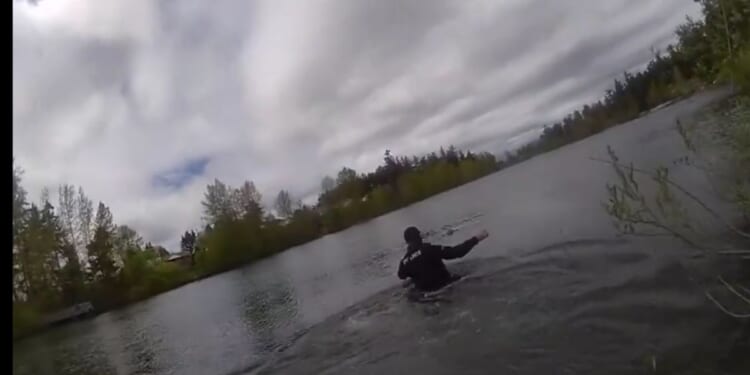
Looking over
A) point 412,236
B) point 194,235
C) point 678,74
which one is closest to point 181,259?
point 194,235

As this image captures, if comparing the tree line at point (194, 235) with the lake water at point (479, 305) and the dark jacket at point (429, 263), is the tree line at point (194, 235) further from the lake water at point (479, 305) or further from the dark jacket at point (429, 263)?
the dark jacket at point (429, 263)

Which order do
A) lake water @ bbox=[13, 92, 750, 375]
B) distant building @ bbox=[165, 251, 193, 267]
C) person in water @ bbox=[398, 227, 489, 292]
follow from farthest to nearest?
person in water @ bbox=[398, 227, 489, 292]
lake water @ bbox=[13, 92, 750, 375]
distant building @ bbox=[165, 251, 193, 267]

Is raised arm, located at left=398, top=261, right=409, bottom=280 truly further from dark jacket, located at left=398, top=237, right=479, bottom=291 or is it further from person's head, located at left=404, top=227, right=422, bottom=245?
person's head, located at left=404, top=227, right=422, bottom=245

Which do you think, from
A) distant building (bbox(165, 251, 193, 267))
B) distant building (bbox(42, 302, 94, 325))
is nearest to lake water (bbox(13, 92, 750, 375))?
distant building (bbox(42, 302, 94, 325))

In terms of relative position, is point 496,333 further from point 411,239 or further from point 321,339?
point 321,339

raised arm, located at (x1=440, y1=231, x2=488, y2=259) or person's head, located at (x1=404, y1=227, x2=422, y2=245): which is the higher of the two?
person's head, located at (x1=404, y1=227, x2=422, y2=245)

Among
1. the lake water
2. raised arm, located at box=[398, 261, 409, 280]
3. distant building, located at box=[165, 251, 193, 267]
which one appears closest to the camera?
distant building, located at box=[165, 251, 193, 267]

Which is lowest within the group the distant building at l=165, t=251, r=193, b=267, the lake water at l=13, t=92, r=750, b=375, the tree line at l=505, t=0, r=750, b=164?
the lake water at l=13, t=92, r=750, b=375

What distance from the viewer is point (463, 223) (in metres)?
4.80

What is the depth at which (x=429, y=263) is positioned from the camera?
4.96 m

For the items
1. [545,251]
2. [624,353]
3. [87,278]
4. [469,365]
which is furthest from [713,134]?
[87,278]

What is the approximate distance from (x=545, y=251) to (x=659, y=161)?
1703 millimetres

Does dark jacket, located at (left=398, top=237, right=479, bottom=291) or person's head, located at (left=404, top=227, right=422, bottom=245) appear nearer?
person's head, located at (left=404, top=227, right=422, bottom=245)

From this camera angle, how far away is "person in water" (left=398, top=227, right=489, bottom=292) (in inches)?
185
